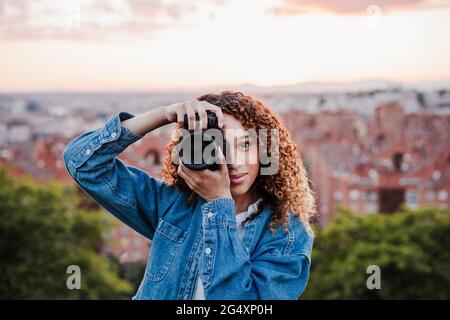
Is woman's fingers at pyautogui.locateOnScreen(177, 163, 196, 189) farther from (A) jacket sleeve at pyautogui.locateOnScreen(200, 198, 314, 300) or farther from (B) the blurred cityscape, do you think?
(B) the blurred cityscape

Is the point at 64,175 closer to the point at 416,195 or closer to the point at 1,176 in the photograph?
the point at 1,176

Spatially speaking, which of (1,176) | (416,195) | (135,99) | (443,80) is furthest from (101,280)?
(416,195)

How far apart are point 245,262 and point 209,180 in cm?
9

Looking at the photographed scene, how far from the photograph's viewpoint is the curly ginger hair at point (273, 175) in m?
0.91

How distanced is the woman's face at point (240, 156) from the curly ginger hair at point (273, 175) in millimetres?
13

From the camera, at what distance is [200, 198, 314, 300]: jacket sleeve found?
2.72 feet

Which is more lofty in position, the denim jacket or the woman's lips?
the woman's lips

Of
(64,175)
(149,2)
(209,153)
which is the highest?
(149,2)

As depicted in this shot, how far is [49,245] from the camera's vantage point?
31.7 feet

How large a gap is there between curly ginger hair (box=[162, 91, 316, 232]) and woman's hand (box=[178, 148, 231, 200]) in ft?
0.13

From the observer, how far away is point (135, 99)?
712cm

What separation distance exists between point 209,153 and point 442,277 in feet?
30.1
